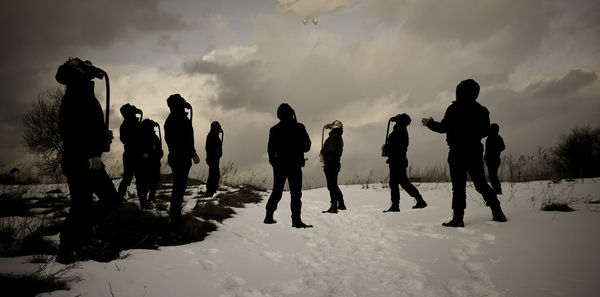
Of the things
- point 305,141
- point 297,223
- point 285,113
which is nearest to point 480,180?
point 305,141

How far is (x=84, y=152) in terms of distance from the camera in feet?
9.35

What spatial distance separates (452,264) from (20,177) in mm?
14266

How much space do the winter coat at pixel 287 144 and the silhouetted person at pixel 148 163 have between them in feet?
9.75

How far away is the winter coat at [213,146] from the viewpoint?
29.7 ft

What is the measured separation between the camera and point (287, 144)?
5.25m

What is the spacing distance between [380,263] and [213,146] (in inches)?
275

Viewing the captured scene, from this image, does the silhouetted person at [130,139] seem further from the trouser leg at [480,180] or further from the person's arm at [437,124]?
the trouser leg at [480,180]

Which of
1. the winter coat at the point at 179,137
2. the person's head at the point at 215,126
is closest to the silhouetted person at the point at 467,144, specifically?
the winter coat at the point at 179,137

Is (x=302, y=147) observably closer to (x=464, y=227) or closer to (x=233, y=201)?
(x=464, y=227)

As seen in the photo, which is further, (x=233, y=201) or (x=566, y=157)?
(x=566, y=157)

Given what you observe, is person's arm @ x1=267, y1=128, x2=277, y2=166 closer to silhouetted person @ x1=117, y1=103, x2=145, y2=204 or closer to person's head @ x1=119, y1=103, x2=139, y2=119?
silhouetted person @ x1=117, y1=103, x2=145, y2=204

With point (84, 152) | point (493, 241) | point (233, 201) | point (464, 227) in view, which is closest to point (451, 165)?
point (464, 227)

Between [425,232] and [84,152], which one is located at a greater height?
[84,152]

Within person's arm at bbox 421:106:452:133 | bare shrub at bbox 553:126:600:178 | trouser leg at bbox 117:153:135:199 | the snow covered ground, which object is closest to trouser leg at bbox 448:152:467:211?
the snow covered ground
